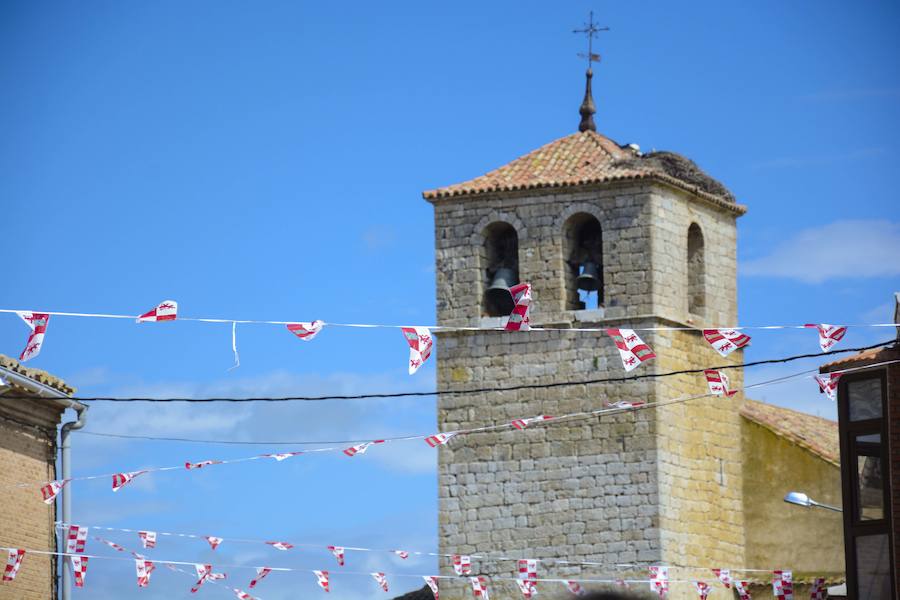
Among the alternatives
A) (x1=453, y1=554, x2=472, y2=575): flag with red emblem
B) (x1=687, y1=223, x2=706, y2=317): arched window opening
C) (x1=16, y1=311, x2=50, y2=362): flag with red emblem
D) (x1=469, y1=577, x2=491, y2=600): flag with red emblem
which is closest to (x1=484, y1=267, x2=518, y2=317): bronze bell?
(x1=687, y1=223, x2=706, y2=317): arched window opening

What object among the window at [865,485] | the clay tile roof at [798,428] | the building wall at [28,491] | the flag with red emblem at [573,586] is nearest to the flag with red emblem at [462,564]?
the flag with red emblem at [573,586]

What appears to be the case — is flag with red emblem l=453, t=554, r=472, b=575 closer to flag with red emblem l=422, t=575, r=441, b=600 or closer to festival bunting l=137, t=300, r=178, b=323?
flag with red emblem l=422, t=575, r=441, b=600

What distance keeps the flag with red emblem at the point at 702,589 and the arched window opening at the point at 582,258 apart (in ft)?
12.2

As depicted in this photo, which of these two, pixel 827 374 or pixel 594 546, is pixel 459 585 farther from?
pixel 827 374

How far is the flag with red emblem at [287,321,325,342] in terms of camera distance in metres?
21.0

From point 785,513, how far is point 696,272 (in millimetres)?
3240

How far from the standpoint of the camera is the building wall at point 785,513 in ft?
107

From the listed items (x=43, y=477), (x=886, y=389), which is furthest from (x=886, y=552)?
(x=43, y=477)

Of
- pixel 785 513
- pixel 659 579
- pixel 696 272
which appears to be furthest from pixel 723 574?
pixel 696 272

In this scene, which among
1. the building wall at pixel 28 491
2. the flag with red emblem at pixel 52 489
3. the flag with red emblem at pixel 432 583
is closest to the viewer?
the flag with red emblem at pixel 52 489

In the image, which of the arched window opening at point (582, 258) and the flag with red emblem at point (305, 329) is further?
the arched window opening at point (582, 258)

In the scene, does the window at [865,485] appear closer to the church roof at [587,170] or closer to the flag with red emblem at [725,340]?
the flag with red emblem at [725,340]

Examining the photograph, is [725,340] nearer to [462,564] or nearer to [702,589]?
[702,589]

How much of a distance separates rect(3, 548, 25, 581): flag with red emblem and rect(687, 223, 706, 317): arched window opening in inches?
413
